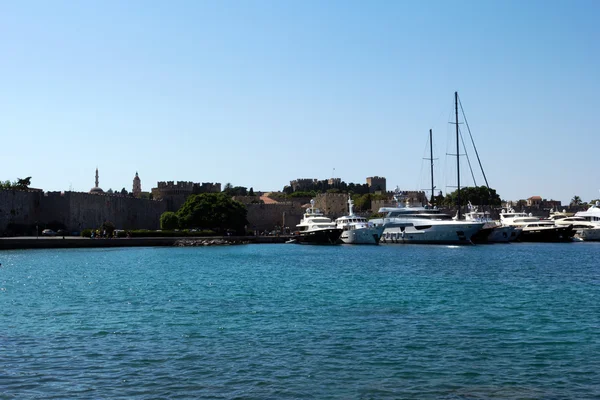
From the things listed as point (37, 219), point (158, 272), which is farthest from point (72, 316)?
point (37, 219)

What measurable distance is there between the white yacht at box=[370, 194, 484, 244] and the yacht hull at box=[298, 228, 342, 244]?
11.2 ft

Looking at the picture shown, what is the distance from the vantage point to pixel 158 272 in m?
33.0

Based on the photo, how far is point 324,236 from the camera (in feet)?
215

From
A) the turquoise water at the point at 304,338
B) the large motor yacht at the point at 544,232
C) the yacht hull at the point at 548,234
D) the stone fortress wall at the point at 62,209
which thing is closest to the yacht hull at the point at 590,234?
the large motor yacht at the point at 544,232

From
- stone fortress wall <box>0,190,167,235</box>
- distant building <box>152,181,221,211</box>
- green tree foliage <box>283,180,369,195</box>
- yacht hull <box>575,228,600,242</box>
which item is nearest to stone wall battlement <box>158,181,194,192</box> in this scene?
distant building <box>152,181,221,211</box>

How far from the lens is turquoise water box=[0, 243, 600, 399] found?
10.7 metres

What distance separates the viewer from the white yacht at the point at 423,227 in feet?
188

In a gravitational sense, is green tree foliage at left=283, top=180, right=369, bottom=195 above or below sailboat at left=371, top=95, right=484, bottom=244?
above

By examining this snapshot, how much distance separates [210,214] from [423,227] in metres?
22.9

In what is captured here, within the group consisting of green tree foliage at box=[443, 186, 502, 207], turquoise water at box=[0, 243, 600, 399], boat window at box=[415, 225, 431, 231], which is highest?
green tree foliage at box=[443, 186, 502, 207]

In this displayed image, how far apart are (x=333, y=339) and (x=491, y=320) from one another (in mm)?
4276

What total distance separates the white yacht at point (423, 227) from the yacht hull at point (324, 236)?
3.40 metres

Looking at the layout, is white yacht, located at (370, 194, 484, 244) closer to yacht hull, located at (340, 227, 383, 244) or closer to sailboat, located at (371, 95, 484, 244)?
sailboat, located at (371, 95, 484, 244)

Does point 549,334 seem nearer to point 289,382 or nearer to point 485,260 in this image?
point 289,382
